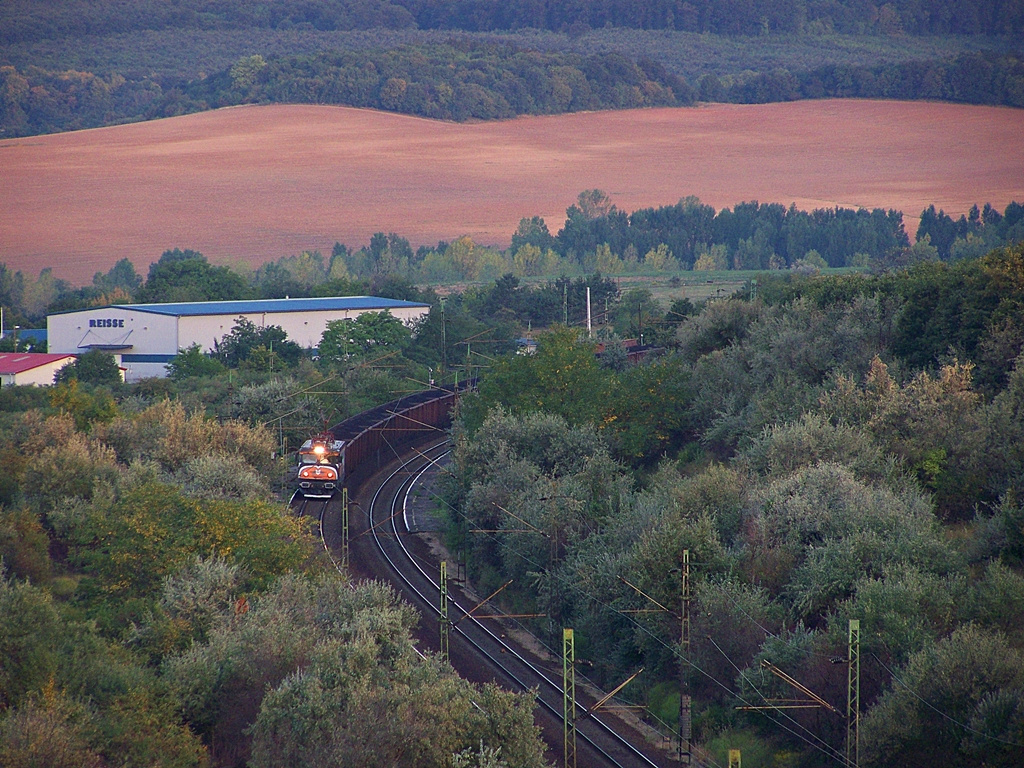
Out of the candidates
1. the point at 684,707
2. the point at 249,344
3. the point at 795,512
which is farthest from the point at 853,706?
the point at 249,344

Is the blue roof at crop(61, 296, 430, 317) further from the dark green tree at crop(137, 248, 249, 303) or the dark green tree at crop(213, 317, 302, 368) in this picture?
the dark green tree at crop(137, 248, 249, 303)

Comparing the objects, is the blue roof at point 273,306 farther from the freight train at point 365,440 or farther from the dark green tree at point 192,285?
the freight train at point 365,440

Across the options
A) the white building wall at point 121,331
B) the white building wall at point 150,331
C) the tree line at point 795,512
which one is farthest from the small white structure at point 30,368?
the tree line at point 795,512

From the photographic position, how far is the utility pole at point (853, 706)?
18500 mm

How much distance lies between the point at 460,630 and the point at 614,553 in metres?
4.70

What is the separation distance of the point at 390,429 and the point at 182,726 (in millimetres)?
30495

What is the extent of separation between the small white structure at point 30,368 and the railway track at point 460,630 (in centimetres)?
3207

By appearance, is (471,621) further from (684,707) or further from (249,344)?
(249,344)

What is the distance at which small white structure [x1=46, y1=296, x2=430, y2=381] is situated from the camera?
82.1 m

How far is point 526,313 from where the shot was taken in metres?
102

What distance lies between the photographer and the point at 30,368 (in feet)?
229

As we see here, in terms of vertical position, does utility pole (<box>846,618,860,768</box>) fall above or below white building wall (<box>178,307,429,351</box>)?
below

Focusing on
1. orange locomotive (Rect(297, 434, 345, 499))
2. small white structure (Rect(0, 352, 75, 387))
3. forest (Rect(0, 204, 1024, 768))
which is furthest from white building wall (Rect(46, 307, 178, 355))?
orange locomotive (Rect(297, 434, 345, 499))

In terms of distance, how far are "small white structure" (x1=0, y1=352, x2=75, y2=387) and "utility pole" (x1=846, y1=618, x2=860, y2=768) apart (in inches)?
2277
